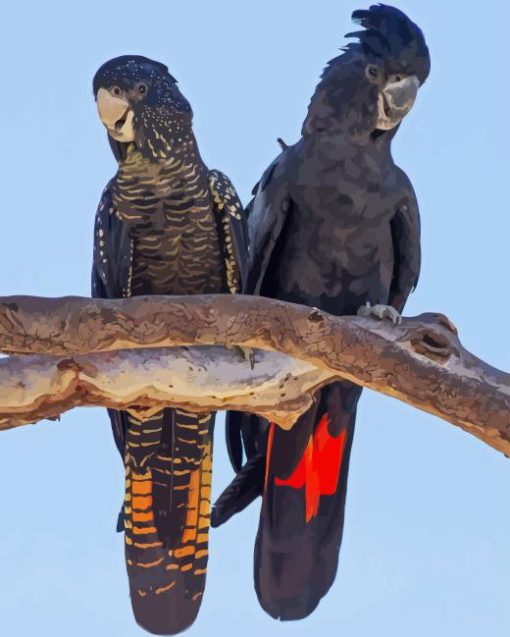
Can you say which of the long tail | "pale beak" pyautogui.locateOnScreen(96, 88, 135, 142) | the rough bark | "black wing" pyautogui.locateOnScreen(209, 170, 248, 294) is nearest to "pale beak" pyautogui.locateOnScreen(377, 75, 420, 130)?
"black wing" pyautogui.locateOnScreen(209, 170, 248, 294)

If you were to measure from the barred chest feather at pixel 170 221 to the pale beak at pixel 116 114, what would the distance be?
8 cm

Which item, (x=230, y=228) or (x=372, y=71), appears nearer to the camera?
(x=230, y=228)

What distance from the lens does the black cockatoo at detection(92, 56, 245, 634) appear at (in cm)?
443

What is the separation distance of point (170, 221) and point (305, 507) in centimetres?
122

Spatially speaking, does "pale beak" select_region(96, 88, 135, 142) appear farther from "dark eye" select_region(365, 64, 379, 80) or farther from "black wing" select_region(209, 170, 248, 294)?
"dark eye" select_region(365, 64, 379, 80)

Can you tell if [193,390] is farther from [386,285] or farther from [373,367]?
[386,285]

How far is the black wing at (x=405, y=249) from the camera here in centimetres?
479

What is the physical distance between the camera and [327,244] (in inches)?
187

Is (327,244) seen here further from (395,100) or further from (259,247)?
(395,100)

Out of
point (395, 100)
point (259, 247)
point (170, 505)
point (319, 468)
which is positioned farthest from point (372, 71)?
point (170, 505)

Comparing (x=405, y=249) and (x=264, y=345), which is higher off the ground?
(x=405, y=249)

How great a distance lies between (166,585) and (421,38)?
2.24 metres

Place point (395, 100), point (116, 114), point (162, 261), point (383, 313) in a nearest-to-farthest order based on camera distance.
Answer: point (383, 313) → point (116, 114) → point (162, 261) → point (395, 100)

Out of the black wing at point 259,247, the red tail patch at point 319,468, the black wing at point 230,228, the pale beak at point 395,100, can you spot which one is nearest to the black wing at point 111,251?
the black wing at point 230,228
